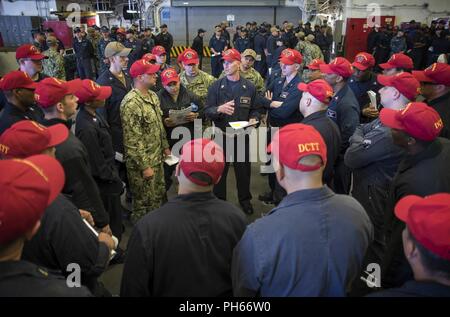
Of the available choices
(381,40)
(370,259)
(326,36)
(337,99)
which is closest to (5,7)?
(326,36)

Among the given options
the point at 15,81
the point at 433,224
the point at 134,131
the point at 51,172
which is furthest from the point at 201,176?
the point at 15,81

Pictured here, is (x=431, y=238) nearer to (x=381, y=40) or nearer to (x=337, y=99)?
(x=337, y=99)

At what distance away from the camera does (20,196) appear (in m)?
1.33

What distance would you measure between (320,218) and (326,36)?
44.5ft

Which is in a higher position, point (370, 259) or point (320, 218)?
point (320, 218)

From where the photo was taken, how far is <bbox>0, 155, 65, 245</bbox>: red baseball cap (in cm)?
130

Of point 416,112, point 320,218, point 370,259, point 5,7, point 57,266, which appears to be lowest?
point 370,259

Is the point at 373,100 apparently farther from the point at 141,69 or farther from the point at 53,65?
the point at 53,65

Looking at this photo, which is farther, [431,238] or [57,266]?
[57,266]

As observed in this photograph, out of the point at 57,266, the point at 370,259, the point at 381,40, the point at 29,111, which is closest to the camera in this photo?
the point at 57,266

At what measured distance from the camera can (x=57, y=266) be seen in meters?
2.02

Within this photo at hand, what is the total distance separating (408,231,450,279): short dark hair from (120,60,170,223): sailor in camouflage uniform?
3065mm

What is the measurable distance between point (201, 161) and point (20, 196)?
2.94 feet

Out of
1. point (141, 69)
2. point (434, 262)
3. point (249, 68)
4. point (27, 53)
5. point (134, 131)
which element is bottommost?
point (134, 131)
